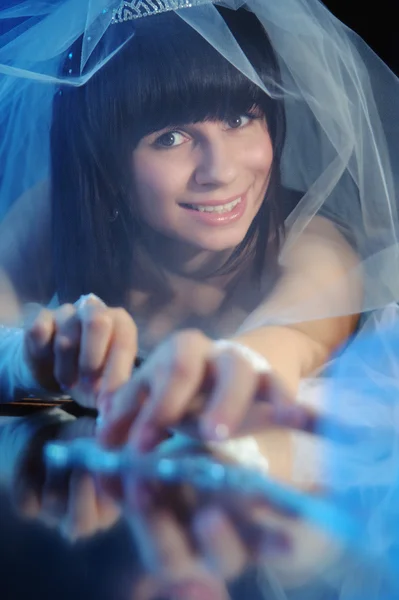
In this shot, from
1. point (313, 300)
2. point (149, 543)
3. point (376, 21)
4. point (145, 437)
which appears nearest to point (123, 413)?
point (145, 437)

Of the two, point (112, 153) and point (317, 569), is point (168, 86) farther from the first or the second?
point (317, 569)

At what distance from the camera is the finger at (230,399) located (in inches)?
15.4

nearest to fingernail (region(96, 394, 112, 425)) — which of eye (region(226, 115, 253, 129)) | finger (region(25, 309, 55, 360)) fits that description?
finger (region(25, 309, 55, 360))

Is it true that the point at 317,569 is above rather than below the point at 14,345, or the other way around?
above

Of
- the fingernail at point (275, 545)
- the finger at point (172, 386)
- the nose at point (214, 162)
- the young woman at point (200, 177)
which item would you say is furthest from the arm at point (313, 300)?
the fingernail at point (275, 545)

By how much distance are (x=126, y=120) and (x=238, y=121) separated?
117 mm

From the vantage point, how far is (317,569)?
0.26 meters

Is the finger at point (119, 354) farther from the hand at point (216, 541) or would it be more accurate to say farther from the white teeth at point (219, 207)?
the white teeth at point (219, 207)

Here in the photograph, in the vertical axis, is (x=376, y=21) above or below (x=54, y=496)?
above

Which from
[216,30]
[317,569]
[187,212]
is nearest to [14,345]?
[187,212]

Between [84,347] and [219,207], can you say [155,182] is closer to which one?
[219,207]

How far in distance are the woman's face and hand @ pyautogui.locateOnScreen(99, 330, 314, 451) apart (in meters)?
0.36

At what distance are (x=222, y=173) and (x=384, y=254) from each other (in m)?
0.20

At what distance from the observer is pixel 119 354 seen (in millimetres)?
490
